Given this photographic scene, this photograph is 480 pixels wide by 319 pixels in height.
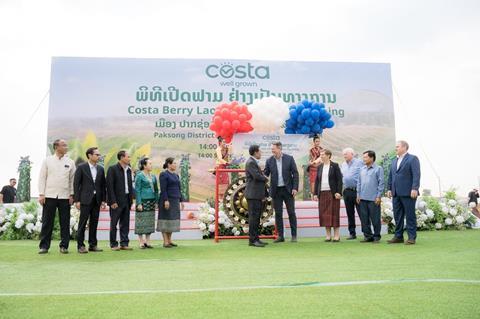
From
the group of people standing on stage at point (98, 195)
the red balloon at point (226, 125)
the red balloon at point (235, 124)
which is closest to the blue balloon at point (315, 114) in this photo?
the red balloon at point (235, 124)

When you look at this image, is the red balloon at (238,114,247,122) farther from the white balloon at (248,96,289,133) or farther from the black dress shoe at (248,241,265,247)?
the black dress shoe at (248,241,265,247)

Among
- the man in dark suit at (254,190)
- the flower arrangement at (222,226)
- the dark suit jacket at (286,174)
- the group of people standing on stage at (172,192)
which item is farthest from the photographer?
the flower arrangement at (222,226)

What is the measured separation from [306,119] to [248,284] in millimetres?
5765

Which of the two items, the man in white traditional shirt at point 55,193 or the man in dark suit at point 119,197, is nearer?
the man in white traditional shirt at point 55,193

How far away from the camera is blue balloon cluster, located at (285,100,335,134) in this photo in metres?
8.38

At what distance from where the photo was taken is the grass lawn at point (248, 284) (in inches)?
88.5

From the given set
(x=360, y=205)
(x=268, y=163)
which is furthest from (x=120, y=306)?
(x=360, y=205)

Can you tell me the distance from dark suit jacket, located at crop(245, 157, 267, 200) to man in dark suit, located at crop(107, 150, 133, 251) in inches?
65.0

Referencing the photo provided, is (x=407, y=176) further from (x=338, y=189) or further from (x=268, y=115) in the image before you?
(x=268, y=115)

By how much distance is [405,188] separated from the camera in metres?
5.73

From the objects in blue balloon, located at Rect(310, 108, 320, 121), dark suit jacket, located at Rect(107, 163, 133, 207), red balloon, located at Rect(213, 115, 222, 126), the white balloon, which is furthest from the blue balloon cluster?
dark suit jacket, located at Rect(107, 163, 133, 207)

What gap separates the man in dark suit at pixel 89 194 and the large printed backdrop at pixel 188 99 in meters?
6.32

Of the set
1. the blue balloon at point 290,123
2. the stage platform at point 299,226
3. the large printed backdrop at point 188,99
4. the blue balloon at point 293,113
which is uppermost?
the large printed backdrop at point 188,99

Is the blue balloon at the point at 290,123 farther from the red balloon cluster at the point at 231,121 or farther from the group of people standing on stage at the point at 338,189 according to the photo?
the group of people standing on stage at the point at 338,189
